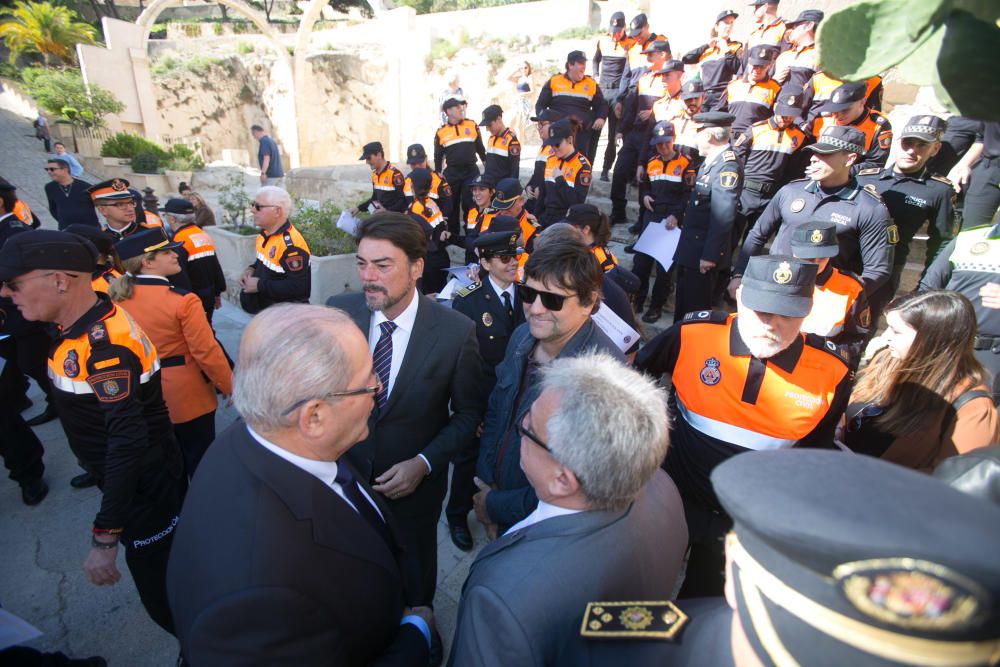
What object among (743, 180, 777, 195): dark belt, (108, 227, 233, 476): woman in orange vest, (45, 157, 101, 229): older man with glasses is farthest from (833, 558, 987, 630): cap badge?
(45, 157, 101, 229): older man with glasses

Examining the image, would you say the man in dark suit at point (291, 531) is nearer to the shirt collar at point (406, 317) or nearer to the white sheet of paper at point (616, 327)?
the shirt collar at point (406, 317)

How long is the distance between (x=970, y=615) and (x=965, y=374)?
2.15 metres

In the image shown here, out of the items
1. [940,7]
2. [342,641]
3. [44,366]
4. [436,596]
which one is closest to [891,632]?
[940,7]

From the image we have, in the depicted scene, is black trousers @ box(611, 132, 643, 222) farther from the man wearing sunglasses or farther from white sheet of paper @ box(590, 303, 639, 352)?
the man wearing sunglasses

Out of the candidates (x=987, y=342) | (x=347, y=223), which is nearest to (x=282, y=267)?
(x=347, y=223)

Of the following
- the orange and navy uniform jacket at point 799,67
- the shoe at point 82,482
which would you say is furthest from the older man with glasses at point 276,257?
the orange and navy uniform jacket at point 799,67

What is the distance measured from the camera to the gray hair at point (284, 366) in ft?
4.32

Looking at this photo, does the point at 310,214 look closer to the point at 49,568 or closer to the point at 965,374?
the point at 49,568

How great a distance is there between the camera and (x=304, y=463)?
1377 millimetres

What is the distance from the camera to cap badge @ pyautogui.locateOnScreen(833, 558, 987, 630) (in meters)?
0.59

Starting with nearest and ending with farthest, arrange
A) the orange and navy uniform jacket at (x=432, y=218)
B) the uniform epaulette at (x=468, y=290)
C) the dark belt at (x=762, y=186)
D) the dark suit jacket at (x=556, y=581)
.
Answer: the dark suit jacket at (x=556, y=581) → the uniform epaulette at (x=468, y=290) → the dark belt at (x=762, y=186) → the orange and navy uniform jacket at (x=432, y=218)

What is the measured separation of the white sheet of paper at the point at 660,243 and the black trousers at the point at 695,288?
0.61 feet

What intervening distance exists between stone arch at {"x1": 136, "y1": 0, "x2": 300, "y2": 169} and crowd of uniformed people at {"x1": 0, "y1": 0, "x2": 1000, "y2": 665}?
15983 mm

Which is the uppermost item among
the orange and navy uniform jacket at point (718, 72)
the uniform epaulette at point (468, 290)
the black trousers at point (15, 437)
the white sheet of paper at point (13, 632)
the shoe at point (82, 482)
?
the orange and navy uniform jacket at point (718, 72)
